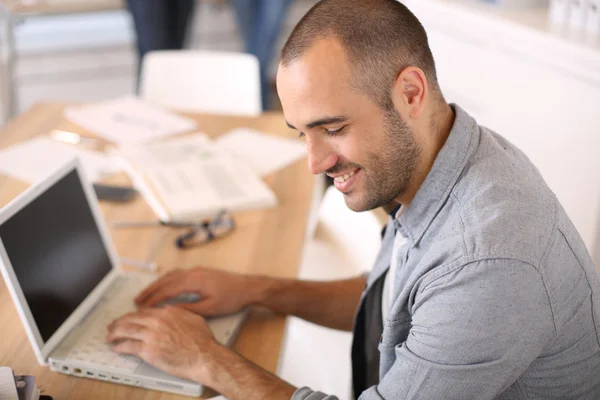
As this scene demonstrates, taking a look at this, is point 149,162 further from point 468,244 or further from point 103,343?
point 468,244

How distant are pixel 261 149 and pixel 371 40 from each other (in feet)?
3.51

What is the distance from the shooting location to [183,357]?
1144mm

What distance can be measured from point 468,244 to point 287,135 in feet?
4.36

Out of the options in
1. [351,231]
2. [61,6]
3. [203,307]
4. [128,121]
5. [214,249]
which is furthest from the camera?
[61,6]

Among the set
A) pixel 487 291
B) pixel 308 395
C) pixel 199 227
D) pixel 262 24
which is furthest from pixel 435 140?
pixel 262 24

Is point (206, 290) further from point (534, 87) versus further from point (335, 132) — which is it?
point (534, 87)

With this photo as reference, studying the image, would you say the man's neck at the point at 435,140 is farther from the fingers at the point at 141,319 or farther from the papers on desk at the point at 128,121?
the papers on desk at the point at 128,121

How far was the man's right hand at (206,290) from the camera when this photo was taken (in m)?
1.32

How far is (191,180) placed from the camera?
6.08ft

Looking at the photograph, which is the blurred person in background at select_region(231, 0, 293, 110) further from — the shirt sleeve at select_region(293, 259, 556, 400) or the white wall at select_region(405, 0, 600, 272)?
the shirt sleeve at select_region(293, 259, 556, 400)

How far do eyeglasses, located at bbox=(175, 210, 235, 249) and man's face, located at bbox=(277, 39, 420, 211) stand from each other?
0.53m

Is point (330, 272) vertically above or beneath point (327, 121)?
beneath

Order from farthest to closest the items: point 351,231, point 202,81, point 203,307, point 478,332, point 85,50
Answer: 1. point 85,50
2. point 202,81
3. point 351,231
4. point 203,307
5. point 478,332

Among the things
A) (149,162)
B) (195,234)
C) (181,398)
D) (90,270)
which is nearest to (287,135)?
(149,162)
